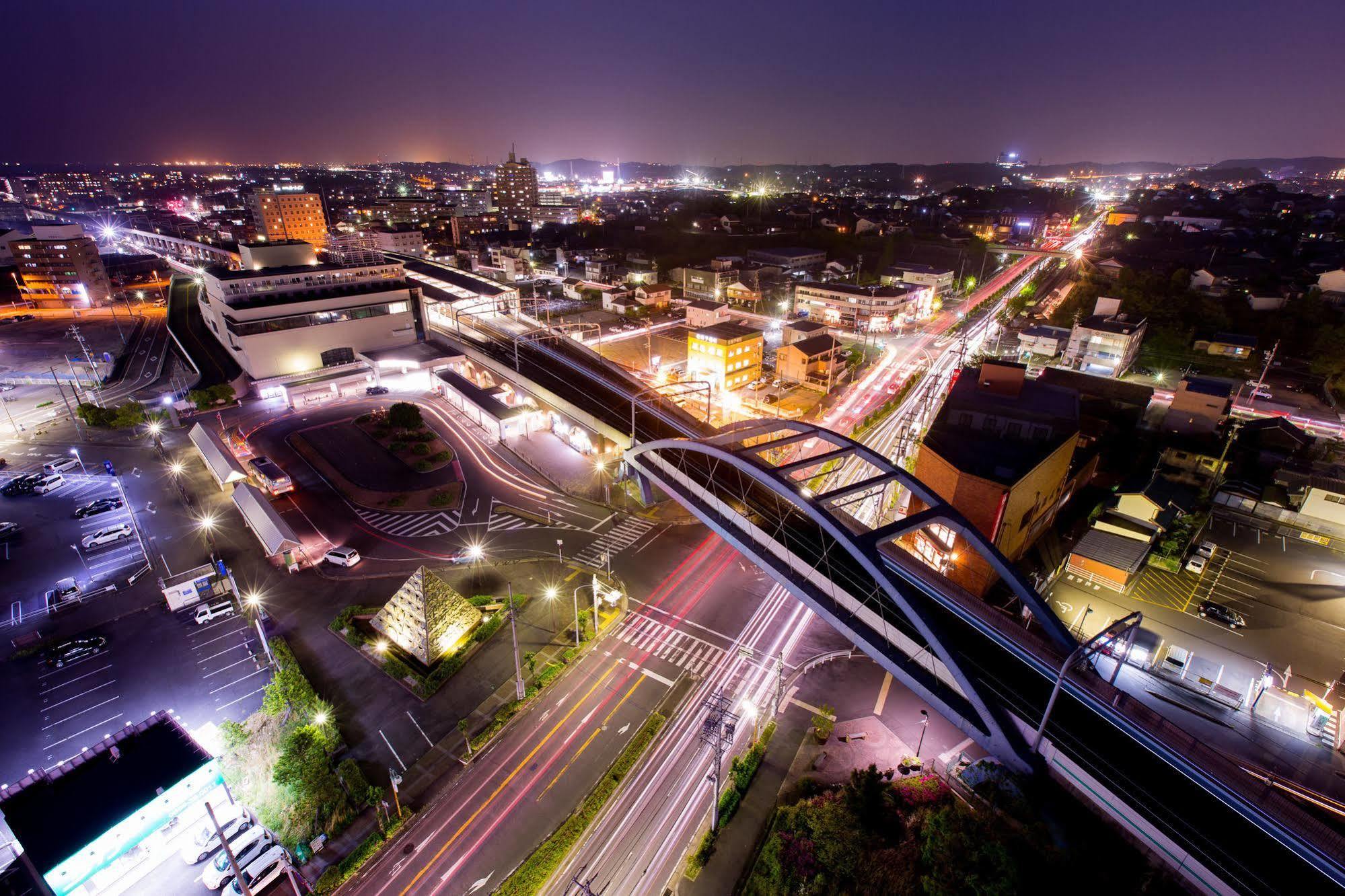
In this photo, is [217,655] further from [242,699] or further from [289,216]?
[289,216]

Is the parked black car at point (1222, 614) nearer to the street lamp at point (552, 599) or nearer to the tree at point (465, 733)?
the street lamp at point (552, 599)

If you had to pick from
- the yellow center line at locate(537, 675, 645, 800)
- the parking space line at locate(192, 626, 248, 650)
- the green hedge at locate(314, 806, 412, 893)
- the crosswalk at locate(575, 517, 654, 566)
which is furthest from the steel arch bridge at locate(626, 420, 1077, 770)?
the parking space line at locate(192, 626, 248, 650)

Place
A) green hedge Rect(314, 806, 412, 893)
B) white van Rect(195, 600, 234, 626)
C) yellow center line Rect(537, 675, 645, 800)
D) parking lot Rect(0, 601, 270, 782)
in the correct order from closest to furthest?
green hedge Rect(314, 806, 412, 893) < yellow center line Rect(537, 675, 645, 800) < parking lot Rect(0, 601, 270, 782) < white van Rect(195, 600, 234, 626)

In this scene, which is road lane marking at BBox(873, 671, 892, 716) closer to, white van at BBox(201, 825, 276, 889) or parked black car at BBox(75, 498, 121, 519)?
white van at BBox(201, 825, 276, 889)

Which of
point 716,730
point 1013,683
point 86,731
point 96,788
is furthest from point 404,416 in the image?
point 1013,683

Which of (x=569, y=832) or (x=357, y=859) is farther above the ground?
(x=569, y=832)

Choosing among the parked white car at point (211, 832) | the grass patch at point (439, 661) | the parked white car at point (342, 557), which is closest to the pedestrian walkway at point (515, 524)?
the grass patch at point (439, 661)

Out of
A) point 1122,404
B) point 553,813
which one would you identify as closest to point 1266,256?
point 1122,404
